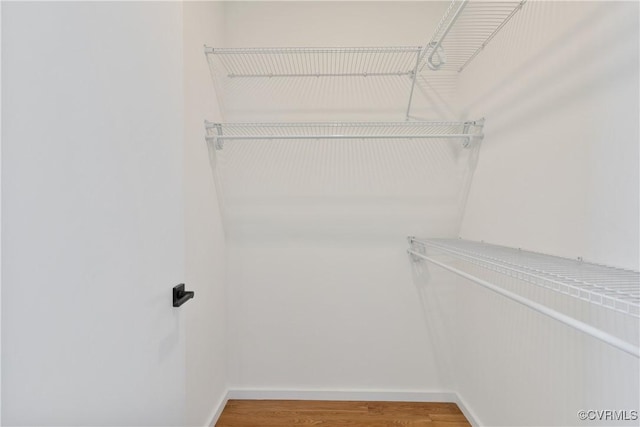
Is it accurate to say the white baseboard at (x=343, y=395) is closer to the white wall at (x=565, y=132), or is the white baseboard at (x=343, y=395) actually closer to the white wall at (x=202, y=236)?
the white wall at (x=202, y=236)

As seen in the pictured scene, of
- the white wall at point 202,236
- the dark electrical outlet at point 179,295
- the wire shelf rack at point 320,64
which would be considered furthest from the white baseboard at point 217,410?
the wire shelf rack at point 320,64

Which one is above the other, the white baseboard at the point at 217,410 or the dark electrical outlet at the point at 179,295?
the dark electrical outlet at the point at 179,295

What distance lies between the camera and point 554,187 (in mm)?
1054

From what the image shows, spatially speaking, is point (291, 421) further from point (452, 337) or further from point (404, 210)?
point (404, 210)

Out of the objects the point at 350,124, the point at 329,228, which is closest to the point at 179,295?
the point at 329,228

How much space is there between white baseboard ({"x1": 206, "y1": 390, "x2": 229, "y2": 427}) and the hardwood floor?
0.03 m

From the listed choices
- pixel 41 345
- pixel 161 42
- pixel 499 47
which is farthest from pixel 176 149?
pixel 499 47

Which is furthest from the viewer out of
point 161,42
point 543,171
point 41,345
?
point 543,171

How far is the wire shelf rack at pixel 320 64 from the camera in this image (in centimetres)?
175

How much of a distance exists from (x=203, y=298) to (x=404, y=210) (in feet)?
4.14

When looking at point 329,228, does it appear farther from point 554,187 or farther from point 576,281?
point 576,281

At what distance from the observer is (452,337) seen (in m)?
1.81

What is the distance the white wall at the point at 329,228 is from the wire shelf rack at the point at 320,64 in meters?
0.10

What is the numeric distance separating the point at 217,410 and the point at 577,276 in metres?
1.79
